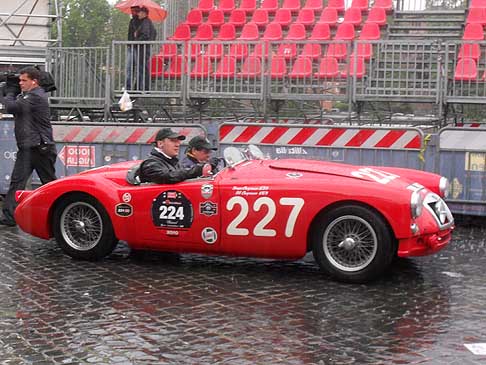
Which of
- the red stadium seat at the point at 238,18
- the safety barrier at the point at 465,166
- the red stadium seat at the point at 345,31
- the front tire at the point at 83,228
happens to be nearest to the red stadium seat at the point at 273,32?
the red stadium seat at the point at 238,18

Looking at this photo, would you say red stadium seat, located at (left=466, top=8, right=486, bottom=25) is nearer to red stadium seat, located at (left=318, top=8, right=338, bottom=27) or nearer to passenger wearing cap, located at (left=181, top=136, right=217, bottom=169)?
red stadium seat, located at (left=318, top=8, right=338, bottom=27)

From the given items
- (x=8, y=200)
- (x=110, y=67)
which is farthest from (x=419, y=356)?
(x=110, y=67)

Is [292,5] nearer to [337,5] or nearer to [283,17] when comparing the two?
[283,17]

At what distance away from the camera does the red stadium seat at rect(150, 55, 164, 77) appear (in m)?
12.1

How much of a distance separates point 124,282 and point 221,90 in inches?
243

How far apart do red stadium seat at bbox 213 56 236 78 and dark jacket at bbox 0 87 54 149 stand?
135 inches

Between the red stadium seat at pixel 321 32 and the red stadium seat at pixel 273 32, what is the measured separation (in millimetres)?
717

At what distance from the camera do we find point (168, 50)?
39.8 feet

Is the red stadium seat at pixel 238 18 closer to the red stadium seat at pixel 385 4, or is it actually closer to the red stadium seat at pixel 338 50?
the red stadium seat at pixel 385 4

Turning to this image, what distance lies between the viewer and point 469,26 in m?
14.8

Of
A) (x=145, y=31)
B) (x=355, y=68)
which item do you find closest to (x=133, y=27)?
(x=145, y=31)

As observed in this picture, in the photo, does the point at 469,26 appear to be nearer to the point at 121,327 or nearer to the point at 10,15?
the point at 10,15

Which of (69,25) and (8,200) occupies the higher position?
(69,25)

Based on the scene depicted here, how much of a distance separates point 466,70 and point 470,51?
33cm
